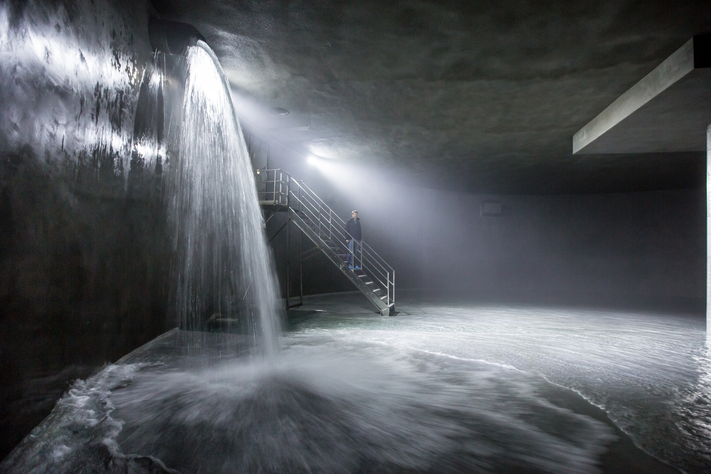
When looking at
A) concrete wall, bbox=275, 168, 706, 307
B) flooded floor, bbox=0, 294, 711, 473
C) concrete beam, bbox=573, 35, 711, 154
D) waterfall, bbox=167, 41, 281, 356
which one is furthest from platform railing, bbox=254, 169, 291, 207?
concrete beam, bbox=573, 35, 711, 154

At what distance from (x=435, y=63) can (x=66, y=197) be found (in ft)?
17.6

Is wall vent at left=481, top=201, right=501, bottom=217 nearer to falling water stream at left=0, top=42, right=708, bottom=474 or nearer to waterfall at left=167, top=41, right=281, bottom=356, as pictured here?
falling water stream at left=0, top=42, right=708, bottom=474

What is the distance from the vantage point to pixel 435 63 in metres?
6.45

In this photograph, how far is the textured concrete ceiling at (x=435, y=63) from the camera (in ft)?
17.1

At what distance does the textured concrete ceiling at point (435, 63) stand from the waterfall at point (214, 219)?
0.59m

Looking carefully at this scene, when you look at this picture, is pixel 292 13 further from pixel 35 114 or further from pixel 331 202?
pixel 331 202

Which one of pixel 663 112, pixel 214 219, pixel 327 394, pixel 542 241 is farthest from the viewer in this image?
pixel 542 241

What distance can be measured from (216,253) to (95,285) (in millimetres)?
4808

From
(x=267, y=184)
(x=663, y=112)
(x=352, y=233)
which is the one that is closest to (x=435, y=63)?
(x=663, y=112)

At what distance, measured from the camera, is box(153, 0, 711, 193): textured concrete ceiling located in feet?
17.1

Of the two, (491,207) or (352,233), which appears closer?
(352,233)

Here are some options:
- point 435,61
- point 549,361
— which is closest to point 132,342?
point 549,361

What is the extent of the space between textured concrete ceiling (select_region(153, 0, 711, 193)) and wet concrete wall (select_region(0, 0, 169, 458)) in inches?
64.5

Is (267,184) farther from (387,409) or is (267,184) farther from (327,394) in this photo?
(387,409)
